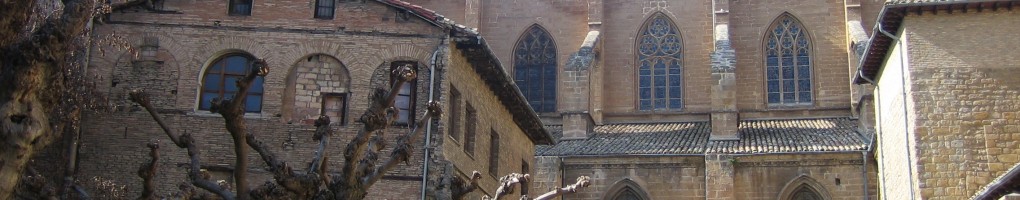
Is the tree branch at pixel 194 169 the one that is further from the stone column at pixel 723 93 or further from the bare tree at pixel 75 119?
the stone column at pixel 723 93

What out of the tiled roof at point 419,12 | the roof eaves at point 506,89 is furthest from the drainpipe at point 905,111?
the tiled roof at point 419,12

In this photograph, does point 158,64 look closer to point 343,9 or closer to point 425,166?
point 343,9

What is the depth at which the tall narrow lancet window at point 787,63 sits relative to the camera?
3822 centimetres

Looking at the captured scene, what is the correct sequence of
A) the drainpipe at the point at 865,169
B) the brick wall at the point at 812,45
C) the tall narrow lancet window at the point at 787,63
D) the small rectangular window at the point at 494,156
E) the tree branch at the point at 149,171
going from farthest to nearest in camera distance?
the tall narrow lancet window at the point at 787,63 → the brick wall at the point at 812,45 → the drainpipe at the point at 865,169 → the small rectangular window at the point at 494,156 → the tree branch at the point at 149,171

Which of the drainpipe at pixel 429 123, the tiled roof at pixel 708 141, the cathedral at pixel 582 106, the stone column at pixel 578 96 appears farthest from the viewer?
the stone column at pixel 578 96

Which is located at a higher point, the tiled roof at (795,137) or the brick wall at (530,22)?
the brick wall at (530,22)

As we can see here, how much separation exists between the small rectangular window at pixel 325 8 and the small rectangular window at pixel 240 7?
3.58 feet

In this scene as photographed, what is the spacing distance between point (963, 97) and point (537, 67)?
1983cm

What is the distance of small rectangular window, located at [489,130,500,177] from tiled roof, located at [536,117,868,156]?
32.2 feet

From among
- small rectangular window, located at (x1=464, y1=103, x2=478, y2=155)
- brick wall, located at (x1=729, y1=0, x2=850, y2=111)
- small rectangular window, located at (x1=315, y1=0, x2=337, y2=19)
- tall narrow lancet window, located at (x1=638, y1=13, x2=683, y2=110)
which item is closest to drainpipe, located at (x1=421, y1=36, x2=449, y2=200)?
small rectangular window, located at (x1=315, y1=0, x2=337, y2=19)

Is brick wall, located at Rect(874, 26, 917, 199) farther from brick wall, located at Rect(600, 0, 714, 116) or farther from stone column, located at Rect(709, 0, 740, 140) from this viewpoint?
brick wall, located at Rect(600, 0, 714, 116)

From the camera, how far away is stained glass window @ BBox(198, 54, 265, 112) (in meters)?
20.6

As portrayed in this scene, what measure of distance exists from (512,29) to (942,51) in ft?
65.6

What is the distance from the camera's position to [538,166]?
34.4 meters
